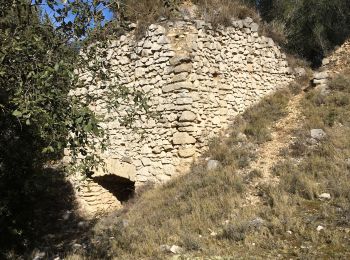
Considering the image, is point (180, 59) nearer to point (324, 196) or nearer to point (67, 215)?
point (324, 196)

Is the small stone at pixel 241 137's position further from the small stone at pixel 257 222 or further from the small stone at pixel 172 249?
the small stone at pixel 172 249

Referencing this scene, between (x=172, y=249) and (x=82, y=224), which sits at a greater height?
(x=82, y=224)

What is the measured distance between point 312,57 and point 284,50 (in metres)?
2.99

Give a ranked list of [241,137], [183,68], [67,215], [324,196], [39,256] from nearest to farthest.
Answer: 1. [324,196]
2. [39,256]
3. [183,68]
4. [241,137]
5. [67,215]

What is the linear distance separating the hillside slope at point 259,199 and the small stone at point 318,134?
21mm

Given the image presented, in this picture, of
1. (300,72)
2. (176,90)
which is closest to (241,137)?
(176,90)

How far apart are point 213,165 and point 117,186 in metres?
3.63

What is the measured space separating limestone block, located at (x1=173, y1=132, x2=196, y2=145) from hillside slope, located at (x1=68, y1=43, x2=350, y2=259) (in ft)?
1.93

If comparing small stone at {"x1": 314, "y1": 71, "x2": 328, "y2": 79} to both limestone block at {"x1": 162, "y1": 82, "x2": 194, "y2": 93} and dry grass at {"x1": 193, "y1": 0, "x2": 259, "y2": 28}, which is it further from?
limestone block at {"x1": 162, "y1": 82, "x2": 194, "y2": 93}

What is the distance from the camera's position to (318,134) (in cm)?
827

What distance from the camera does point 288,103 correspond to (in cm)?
1045

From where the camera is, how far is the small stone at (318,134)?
8.19m

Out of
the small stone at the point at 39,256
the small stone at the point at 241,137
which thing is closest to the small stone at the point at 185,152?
the small stone at the point at 241,137

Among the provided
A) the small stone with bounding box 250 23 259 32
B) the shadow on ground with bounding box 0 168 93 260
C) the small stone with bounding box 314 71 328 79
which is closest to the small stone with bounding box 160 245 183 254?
the shadow on ground with bounding box 0 168 93 260
